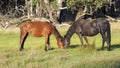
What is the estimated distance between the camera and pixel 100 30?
19.5 m

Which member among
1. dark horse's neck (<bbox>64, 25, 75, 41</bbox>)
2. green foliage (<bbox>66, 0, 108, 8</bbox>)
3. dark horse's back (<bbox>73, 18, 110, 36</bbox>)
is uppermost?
dark horse's back (<bbox>73, 18, 110, 36</bbox>)

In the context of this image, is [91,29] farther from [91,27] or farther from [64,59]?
[64,59]

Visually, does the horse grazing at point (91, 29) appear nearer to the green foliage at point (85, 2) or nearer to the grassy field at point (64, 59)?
the grassy field at point (64, 59)

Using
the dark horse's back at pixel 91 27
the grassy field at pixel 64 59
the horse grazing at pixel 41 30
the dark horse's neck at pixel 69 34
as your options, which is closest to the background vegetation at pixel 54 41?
the grassy field at pixel 64 59

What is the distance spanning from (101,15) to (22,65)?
37.5 metres

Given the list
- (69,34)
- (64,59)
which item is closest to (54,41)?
(69,34)

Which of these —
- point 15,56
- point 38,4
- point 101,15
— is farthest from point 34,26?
point 101,15

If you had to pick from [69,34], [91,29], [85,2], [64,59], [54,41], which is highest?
[64,59]

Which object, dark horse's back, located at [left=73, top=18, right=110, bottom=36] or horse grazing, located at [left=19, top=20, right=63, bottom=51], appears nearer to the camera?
horse grazing, located at [left=19, top=20, right=63, bottom=51]

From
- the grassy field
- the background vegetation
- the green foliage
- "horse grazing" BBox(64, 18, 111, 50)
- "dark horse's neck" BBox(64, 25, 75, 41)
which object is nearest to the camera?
the grassy field

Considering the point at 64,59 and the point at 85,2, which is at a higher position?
the point at 64,59

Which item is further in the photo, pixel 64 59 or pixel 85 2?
pixel 85 2

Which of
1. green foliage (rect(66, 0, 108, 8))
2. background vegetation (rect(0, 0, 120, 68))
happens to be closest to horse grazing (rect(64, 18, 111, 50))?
background vegetation (rect(0, 0, 120, 68))

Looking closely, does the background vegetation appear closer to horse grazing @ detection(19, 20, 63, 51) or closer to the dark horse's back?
Answer: horse grazing @ detection(19, 20, 63, 51)
